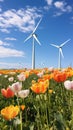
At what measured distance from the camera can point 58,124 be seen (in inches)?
141

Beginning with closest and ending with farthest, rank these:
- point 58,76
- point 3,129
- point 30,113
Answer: point 3,129 → point 58,76 → point 30,113

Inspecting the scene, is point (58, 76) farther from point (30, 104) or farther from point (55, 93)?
point (55, 93)

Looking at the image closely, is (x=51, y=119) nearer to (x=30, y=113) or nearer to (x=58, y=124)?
(x=30, y=113)

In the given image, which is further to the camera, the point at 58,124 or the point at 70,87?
the point at 70,87

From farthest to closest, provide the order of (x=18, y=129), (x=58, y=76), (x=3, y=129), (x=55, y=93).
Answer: (x=55, y=93), (x=58, y=76), (x=3, y=129), (x=18, y=129)

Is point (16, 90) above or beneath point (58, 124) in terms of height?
above

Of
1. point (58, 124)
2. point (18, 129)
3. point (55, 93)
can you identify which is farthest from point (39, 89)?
point (55, 93)

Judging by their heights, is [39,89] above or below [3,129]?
above

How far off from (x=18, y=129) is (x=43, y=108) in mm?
1245

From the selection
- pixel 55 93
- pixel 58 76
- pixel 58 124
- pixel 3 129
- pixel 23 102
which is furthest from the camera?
pixel 55 93

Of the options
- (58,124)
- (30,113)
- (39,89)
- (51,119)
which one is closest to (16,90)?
(39,89)

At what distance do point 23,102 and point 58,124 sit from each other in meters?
3.41

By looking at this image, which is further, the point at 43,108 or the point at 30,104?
the point at 30,104

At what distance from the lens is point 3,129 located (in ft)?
15.1
